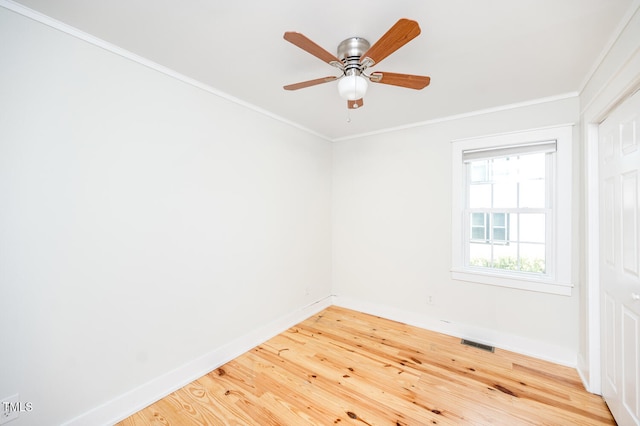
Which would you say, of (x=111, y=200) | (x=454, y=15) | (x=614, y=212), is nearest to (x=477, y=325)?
(x=614, y=212)

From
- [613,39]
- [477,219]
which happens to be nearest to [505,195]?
[477,219]

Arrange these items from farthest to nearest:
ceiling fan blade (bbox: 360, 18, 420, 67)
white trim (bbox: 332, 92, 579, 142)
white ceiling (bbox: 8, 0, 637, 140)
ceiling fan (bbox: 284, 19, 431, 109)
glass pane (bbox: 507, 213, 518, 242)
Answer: glass pane (bbox: 507, 213, 518, 242) < white trim (bbox: 332, 92, 579, 142) < white ceiling (bbox: 8, 0, 637, 140) < ceiling fan (bbox: 284, 19, 431, 109) < ceiling fan blade (bbox: 360, 18, 420, 67)

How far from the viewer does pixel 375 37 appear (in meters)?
1.63

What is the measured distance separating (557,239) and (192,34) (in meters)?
3.46

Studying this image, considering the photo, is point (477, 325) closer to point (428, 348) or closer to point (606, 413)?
point (428, 348)

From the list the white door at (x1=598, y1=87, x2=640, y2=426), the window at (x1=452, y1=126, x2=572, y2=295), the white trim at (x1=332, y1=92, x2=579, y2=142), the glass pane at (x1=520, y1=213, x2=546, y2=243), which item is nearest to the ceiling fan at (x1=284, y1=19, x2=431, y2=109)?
the white door at (x1=598, y1=87, x2=640, y2=426)

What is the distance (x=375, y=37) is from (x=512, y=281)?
263cm

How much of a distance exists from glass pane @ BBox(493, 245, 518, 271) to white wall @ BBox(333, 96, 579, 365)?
0.87 feet

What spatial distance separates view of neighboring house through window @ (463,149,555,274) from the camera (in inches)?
105

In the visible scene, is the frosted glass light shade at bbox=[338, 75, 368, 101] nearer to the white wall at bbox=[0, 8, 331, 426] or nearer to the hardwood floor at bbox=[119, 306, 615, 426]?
the white wall at bbox=[0, 8, 331, 426]

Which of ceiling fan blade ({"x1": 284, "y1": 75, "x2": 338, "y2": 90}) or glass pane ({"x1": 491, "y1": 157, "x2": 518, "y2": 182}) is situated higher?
ceiling fan blade ({"x1": 284, "y1": 75, "x2": 338, "y2": 90})

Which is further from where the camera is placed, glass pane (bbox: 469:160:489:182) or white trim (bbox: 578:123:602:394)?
glass pane (bbox: 469:160:489:182)

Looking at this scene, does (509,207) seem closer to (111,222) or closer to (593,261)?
(593,261)

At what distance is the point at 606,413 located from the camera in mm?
1840
